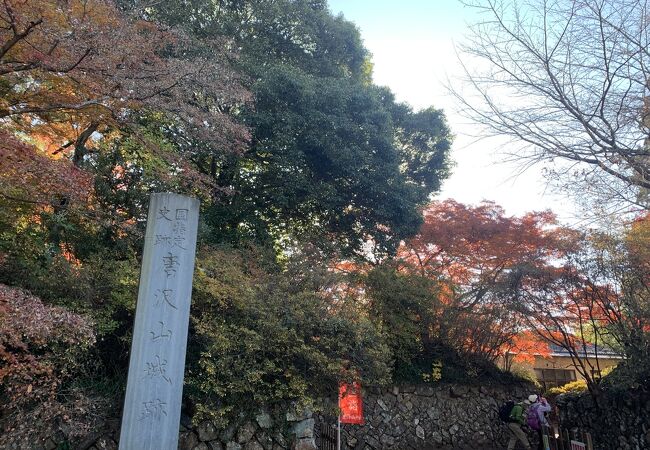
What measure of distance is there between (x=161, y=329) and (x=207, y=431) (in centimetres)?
299

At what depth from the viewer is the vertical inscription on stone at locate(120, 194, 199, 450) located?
4613 mm

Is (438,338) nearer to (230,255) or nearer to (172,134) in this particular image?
(230,255)

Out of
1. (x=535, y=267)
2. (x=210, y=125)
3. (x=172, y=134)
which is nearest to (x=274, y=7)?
(x=172, y=134)

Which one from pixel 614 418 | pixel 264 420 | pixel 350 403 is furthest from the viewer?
pixel 614 418

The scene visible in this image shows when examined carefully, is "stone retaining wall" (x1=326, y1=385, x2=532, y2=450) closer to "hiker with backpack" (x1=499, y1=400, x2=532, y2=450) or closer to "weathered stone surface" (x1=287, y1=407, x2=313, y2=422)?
"hiker with backpack" (x1=499, y1=400, x2=532, y2=450)

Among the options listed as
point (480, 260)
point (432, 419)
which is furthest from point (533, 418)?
point (480, 260)

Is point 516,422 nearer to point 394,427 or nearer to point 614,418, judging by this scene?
point 614,418

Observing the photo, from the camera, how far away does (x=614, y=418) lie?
954 cm

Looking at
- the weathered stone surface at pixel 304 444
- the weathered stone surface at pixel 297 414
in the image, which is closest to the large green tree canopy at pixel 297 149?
the weathered stone surface at pixel 297 414

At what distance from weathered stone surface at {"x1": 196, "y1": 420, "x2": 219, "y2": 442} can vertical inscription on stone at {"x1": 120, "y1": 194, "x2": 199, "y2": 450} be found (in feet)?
8.33

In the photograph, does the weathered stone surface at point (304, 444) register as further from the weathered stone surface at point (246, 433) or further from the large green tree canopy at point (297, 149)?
the large green tree canopy at point (297, 149)

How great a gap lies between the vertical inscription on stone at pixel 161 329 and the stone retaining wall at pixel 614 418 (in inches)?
351

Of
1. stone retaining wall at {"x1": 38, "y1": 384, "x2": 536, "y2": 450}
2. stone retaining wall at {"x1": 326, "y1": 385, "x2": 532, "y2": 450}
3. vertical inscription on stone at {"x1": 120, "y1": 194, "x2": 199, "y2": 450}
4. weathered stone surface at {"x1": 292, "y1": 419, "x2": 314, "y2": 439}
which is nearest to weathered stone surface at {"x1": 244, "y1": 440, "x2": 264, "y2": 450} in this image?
stone retaining wall at {"x1": 38, "y1": 384, "x2": 536, "y2": 450}

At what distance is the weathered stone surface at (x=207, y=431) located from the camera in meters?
→ 7.03
